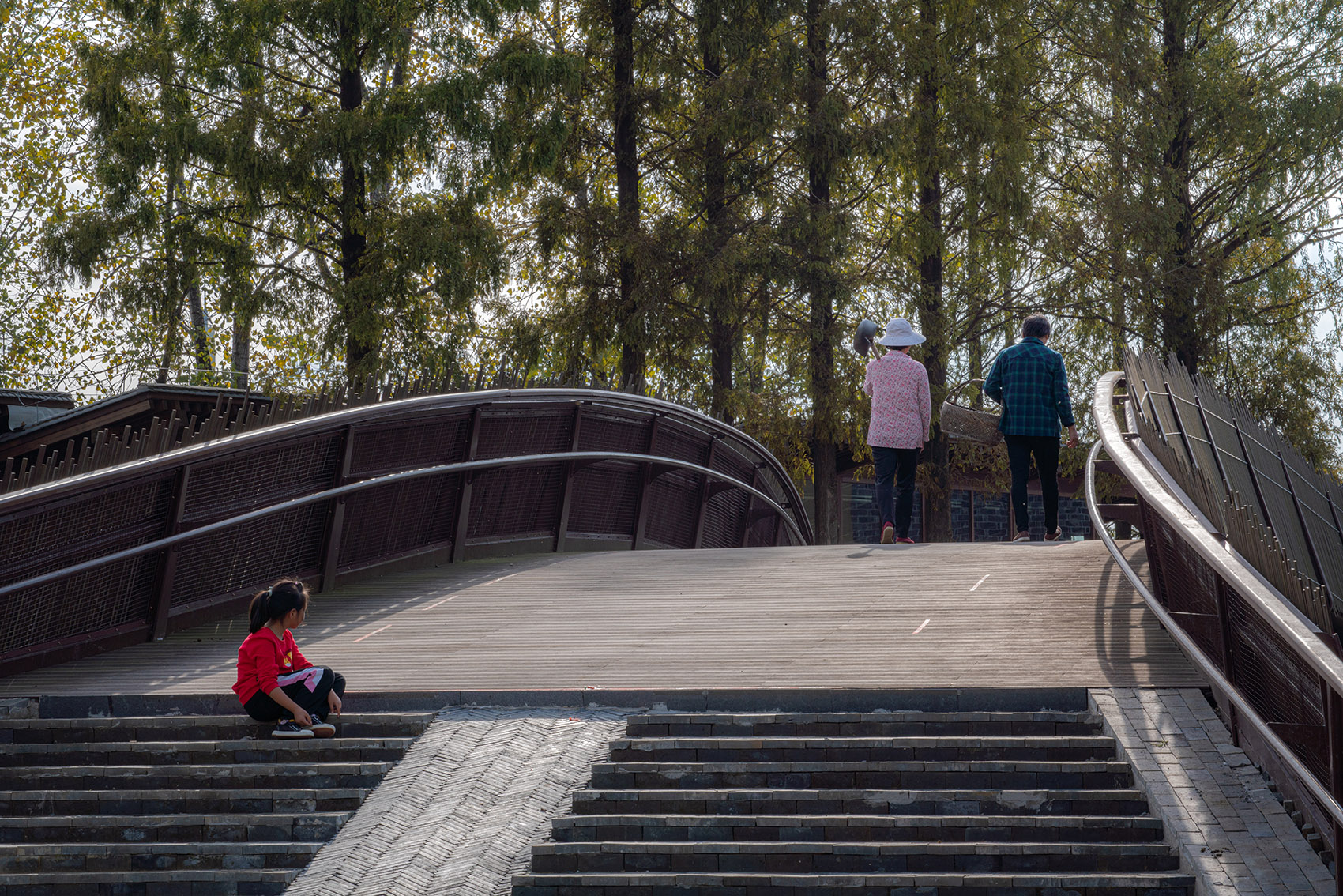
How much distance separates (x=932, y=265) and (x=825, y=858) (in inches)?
661

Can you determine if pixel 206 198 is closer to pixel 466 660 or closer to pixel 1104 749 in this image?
pixel 466 660

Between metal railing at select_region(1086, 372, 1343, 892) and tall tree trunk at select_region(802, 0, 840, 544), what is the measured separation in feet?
42.6

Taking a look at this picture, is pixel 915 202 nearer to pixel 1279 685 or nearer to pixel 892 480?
pixel 892 480

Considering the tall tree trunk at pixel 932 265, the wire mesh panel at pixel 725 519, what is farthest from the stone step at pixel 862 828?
the tall tree trunk at pixel 932 265

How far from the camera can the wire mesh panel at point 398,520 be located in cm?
947

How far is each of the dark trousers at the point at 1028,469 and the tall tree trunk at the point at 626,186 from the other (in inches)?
351

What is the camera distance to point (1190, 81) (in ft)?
63.8

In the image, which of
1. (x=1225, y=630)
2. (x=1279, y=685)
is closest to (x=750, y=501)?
(x=1225, y=630)

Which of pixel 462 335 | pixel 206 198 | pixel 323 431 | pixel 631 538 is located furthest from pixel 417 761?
pixel 206 198

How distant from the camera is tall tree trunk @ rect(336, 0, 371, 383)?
599 inches

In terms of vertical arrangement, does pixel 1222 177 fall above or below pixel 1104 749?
above

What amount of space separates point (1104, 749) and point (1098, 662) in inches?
39.8

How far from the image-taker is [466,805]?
16.8 feet

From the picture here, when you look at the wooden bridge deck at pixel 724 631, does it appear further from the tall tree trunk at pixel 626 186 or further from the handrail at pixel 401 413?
the tall tree trunk at pixel 626 186
